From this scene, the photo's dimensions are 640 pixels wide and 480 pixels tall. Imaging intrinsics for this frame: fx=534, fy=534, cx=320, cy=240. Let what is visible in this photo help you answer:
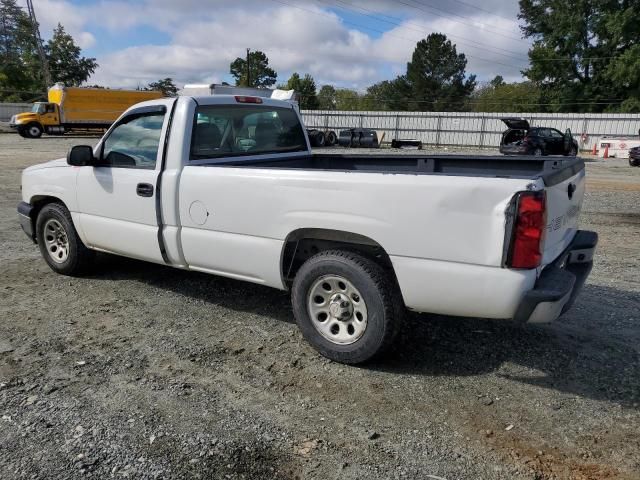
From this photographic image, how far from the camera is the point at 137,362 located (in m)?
3.80

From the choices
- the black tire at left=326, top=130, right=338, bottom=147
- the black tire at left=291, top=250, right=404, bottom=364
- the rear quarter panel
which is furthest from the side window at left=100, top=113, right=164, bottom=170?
the black tire at left=326, top=130, right=338, bottom=147

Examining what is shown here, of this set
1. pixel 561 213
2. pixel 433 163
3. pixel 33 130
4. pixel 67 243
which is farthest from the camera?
pixel 33 130

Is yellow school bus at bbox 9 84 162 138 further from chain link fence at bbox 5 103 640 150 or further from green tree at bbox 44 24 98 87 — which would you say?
green tree at bbox 44 24 98 87

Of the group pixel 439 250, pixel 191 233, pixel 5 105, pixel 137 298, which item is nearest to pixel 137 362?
pixel 191 233

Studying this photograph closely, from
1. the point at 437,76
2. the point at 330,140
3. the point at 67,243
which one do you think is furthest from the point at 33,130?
the point at 437,76

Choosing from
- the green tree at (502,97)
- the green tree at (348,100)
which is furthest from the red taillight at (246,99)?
the green tree at (348,100)

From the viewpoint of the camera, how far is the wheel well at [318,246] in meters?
3.61

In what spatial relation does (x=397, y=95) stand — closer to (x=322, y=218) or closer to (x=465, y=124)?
(x=465, y=124)

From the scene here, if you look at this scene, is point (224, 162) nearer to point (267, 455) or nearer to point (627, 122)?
point (267, 455)

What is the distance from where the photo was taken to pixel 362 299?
354cm

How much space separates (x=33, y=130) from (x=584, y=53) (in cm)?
4924

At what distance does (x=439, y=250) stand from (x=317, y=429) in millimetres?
1258

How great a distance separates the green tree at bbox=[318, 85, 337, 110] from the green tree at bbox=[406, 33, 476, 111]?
2824 cm

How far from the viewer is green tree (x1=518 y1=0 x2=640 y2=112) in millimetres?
49094
